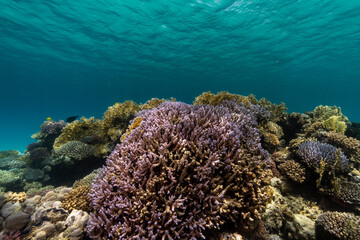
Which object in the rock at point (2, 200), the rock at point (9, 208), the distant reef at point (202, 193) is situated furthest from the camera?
the rock at point (2, 200)

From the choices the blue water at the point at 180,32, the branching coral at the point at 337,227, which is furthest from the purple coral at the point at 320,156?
the blue water at the point at 180,32

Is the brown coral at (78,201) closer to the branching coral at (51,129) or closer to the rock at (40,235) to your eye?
the rock at (40,235)

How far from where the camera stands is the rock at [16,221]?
3.38 metres

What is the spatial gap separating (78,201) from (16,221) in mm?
1166

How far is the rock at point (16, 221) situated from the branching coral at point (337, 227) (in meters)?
6.46

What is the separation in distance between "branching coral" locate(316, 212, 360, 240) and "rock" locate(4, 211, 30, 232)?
21.2 ft

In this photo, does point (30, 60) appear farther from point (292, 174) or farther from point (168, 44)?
point (292, 174)

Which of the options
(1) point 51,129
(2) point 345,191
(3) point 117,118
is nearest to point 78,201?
(3) point 117,118

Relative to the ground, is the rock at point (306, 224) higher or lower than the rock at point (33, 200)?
higher

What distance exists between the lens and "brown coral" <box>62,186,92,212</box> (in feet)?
12.8

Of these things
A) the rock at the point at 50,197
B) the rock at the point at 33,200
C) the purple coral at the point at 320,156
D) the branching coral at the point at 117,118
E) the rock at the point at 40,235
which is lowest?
the rock at the point at 40,235

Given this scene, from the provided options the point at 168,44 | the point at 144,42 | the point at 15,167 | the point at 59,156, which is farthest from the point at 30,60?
the point at 59,156

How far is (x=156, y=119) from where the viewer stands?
3.80 metres

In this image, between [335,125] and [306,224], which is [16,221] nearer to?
[306,224]
